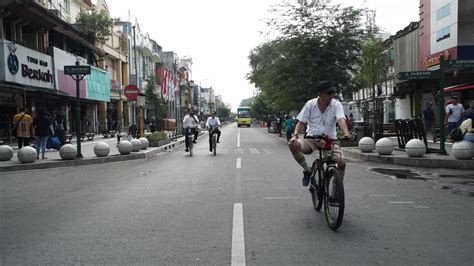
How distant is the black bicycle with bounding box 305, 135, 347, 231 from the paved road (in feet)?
0.60

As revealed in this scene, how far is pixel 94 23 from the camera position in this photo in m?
36.7

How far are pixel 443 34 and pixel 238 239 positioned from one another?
23784 millimetres

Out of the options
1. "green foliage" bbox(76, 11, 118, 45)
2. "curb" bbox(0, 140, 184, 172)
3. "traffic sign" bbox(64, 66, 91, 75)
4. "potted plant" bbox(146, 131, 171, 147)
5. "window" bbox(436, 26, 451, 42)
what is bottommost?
"curb" bbox(0, 140, 184, 172)

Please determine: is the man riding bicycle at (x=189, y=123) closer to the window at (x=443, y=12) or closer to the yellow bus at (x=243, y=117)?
the window at (x=443, y=12)

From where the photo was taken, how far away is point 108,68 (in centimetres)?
4512

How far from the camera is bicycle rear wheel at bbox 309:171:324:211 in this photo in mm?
6215

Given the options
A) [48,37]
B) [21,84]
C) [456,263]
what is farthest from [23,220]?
[48,37]

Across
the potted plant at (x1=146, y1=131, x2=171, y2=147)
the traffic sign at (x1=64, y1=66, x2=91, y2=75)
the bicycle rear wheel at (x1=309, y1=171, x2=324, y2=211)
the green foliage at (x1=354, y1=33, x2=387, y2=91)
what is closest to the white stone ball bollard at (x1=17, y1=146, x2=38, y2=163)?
the traffic sign at (x1=64, y1=66, x2=91, y2=75)

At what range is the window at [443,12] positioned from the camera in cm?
2453

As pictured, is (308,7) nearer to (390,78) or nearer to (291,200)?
(390,78)

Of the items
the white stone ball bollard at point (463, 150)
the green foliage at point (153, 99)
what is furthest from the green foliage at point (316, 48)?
the green foliage at point (153, 99)

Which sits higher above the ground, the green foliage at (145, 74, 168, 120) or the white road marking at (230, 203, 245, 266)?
the green foliage at (145, 74, 168, 120)

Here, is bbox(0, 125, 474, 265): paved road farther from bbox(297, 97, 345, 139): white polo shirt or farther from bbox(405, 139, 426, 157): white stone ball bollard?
bbox(405, 139, 426, 157): white stone ball bollard

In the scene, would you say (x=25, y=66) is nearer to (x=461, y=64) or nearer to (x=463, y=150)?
(x=461, y=64)
